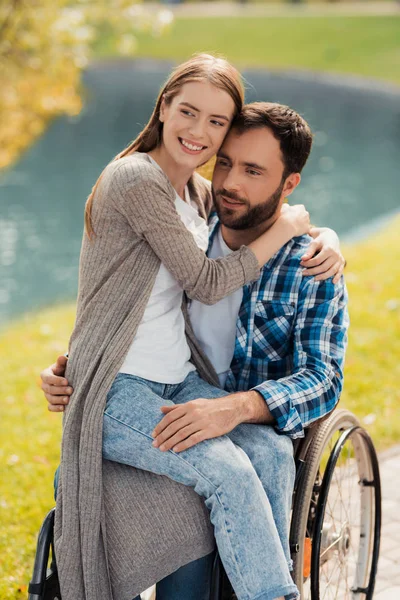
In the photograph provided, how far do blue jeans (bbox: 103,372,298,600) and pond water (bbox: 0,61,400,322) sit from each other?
3756mm

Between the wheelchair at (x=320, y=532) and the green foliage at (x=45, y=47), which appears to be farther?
the green foliage at (x=45, y=47)

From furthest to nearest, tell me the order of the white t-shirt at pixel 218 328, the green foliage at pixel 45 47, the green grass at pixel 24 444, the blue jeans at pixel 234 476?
the green foliage at pixel 45 47, the green grass at pixel 24 444, the white t-shirt at pixel 218 328, the blue jeans at pixel 234 476

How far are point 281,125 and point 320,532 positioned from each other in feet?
4.29

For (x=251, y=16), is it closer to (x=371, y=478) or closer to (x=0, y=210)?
(x=0, y=210)

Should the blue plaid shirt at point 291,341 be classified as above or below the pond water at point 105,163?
below

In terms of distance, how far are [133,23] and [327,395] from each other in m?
8.35

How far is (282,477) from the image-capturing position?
8.00ft

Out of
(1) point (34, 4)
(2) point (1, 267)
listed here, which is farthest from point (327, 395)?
(2) point (1, 267)

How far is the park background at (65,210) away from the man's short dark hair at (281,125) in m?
0.27

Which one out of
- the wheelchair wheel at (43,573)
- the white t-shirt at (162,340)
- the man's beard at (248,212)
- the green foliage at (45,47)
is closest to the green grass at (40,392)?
the wheelchair wheel at (43,573)

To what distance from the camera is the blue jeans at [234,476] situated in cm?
225

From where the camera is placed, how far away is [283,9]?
131 feet

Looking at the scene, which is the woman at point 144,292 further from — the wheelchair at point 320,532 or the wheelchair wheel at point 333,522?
the wheelchair wheel at point 333,522

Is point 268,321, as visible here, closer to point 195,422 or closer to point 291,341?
point 291,341
